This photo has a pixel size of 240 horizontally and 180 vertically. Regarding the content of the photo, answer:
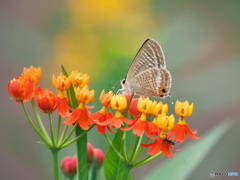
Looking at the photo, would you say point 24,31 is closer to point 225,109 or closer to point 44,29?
point 44,29

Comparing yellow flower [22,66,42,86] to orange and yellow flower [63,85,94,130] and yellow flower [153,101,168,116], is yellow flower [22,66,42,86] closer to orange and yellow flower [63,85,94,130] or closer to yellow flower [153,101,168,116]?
orange and yellow flower [63,85,94,130]

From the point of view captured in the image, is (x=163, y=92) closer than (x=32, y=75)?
No

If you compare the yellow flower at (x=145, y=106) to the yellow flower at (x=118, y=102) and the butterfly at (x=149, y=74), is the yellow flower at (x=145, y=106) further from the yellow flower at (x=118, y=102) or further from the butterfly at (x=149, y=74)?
the butterfly at (x=149, y=74)

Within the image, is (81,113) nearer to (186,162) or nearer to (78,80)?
(78,80)

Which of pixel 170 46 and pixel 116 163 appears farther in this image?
pixel 170 46

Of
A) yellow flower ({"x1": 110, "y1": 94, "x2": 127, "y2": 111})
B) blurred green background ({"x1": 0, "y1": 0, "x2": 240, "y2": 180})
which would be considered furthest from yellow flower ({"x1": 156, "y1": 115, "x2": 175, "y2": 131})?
blurred green background ({"x1": 0, "y1": 0, "x2": 240, "y2": 180})

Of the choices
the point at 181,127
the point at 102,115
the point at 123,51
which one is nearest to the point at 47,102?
the point at 102,115

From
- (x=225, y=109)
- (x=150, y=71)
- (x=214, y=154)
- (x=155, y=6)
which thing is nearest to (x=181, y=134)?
(x=150, y=71)
